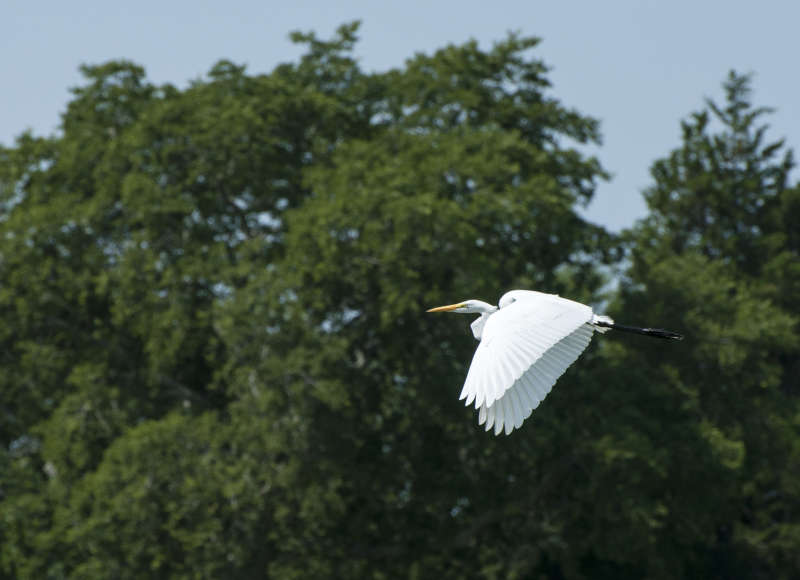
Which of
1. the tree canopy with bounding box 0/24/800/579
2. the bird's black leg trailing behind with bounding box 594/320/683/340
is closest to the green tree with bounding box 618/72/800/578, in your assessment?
the tree canopy with bounding box 0/24/800/579

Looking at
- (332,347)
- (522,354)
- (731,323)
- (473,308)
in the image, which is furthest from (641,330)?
(731,323)

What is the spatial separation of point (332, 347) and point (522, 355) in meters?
13.3

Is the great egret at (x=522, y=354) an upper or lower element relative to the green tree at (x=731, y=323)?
lower

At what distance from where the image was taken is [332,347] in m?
23.9

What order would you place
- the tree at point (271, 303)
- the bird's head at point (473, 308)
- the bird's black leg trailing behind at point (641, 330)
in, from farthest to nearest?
the tree at point (271, 303), the bird's head at point (473, 308), the bird's black leg trailing behind at point (641, 330)

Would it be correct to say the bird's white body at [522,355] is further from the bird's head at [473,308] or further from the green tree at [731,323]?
the green tree at [731,323]

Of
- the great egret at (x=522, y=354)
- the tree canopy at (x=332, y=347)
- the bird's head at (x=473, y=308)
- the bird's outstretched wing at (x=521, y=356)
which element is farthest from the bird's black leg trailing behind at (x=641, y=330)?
the tree canopy at (x=332, y=347)

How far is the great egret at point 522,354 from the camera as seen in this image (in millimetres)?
10414

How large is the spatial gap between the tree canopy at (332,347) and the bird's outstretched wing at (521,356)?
11.5 metres

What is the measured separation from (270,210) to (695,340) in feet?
23.0

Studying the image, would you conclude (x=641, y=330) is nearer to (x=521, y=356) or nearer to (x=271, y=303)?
(x=521, y=356)

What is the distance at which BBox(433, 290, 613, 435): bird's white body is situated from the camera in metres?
10.4

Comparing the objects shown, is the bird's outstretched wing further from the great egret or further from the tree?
the tree

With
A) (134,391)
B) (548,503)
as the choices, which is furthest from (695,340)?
(134,391)
